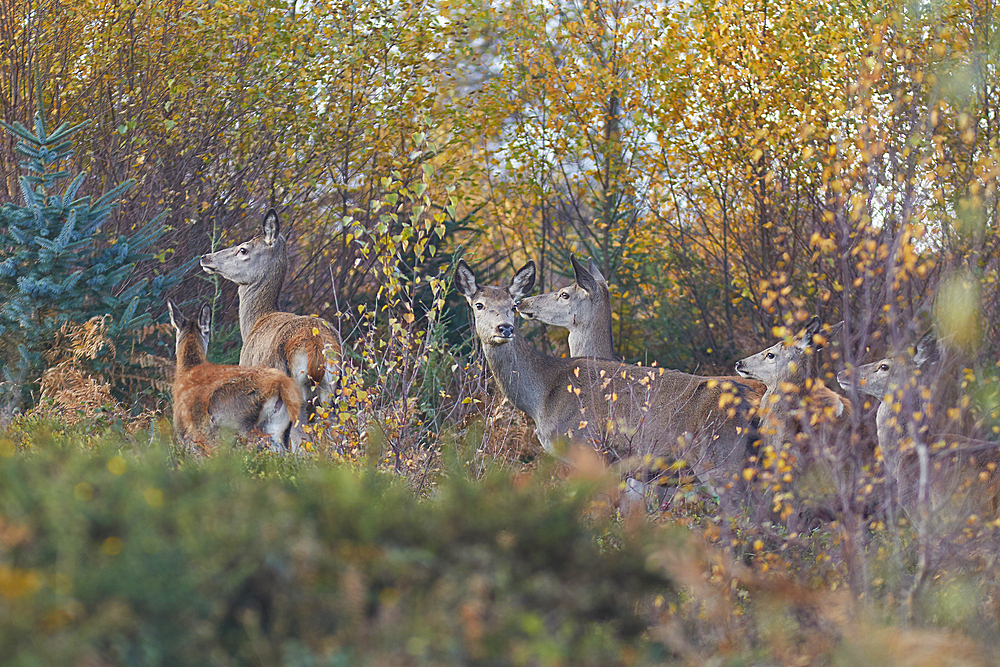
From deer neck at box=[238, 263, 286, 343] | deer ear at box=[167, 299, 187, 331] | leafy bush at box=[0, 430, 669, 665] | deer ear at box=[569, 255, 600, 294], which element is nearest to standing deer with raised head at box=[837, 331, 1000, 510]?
leafy bush at box=[0, 430, 669, 665]

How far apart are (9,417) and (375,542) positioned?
5.44 m

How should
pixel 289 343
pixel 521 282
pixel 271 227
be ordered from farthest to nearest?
1. pixel 271 227
2. pixel 521 282
3. pixel 289 343

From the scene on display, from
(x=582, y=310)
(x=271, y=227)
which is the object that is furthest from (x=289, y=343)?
(x=582, y=310)

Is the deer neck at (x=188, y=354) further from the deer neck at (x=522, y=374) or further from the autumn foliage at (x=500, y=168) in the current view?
the deer neck at (x=522, y=374)

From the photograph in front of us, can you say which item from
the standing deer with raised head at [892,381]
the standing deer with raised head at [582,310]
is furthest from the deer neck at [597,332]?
the standing deer with raised head at [892,381]

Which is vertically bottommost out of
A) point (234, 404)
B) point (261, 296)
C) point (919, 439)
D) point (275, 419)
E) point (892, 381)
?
point (275, 419)

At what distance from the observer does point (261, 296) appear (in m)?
9.32

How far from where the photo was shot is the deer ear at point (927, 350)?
6.72 metres

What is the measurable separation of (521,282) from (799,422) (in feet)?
8.28

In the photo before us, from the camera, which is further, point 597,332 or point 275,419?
point 597,332

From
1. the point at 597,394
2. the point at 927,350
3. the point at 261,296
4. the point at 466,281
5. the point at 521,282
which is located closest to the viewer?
the point at 927,350

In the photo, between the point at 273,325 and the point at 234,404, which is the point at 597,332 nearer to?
the point at 273,325

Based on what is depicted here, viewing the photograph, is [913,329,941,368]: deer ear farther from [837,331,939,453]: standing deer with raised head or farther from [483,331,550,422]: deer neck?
[483,331,550,422]: deer neck

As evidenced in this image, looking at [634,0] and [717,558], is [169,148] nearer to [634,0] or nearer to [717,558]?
[634,0]
